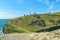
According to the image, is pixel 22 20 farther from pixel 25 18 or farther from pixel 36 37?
pixel 36 37

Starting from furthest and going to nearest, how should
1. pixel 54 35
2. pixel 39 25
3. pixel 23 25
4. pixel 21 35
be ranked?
pixel 23 25 → pixel 39 25 → pixel 21 35 → pixel 54 35

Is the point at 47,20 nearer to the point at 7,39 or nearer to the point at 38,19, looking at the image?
the point at 38,19

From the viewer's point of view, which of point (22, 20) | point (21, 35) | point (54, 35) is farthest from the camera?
point (22, 20)

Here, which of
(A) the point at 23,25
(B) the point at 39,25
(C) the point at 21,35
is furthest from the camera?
(A) the point at 23,25

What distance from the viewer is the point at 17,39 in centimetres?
1928

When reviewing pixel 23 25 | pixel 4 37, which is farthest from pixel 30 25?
pixel 4 37

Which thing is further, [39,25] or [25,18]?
[25,18]

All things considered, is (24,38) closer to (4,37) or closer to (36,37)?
(36,37)

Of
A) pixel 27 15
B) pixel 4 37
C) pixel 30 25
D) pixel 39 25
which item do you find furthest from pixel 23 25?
pixel 4 37

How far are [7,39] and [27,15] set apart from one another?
506ft

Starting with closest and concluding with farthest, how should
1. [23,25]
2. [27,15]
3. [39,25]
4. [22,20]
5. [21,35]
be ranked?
1. [21,35]
2. [39,25]
3. [23,25]
4. [22,20]
5. [27,15]

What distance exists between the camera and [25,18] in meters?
165

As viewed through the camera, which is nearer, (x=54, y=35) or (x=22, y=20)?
(x=54, y=35)

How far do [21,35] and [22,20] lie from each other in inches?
5538
